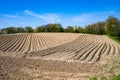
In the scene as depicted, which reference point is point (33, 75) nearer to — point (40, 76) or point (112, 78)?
point (40, 76)

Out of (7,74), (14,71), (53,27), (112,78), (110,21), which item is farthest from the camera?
(53,27)

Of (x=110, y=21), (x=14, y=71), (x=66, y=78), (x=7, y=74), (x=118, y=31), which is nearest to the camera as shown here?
(x=66, y=78)

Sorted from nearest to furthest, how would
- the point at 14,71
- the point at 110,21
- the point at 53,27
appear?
the point at 14,71 → the point at 110,21 → the point at 53,27

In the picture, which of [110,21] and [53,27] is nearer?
[110,21]

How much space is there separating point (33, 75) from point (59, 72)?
185 cm

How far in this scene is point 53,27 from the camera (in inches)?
4350

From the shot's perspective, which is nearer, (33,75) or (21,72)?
(33,75)

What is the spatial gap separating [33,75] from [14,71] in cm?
180

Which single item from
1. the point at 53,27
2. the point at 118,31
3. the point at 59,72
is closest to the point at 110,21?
the point at 118,31

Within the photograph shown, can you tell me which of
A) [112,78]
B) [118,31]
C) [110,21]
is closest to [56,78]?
[112,78]

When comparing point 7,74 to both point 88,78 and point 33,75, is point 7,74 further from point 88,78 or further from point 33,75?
point 88,78

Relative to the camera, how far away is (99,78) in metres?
10.4

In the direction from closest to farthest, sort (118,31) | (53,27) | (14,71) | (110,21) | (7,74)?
(7,74)
(14,71)
(118,31)
(110,21)
(53,27)

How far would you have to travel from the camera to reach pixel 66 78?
1095cm
